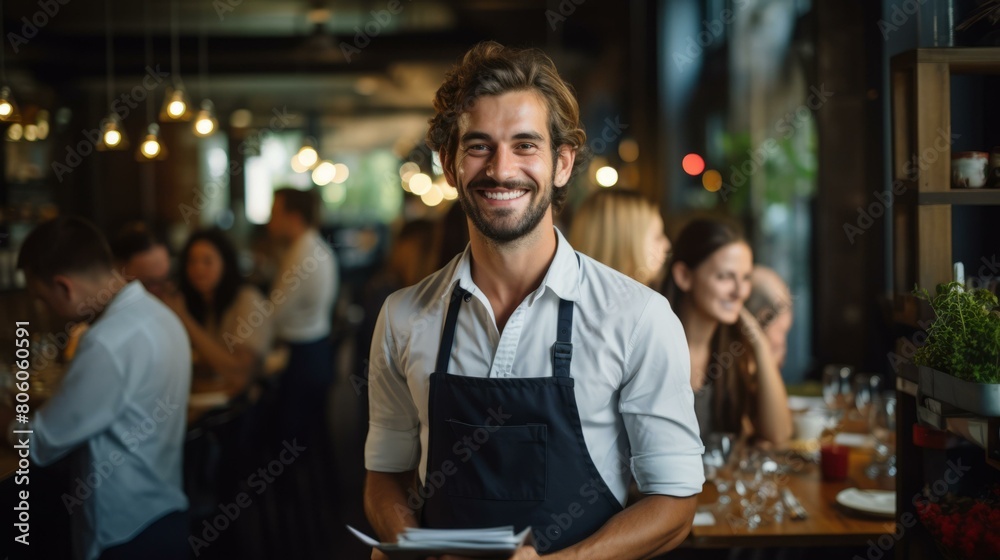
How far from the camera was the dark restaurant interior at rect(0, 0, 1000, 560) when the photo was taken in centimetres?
225

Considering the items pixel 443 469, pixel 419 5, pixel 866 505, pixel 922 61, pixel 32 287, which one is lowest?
pixel 866 505

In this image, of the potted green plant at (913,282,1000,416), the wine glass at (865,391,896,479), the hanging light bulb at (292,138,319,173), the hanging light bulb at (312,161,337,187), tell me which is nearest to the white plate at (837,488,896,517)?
the wine glass at (865,391,896,479)

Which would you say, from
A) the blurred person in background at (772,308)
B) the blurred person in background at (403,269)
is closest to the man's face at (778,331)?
the blurred person in background at (772,308)

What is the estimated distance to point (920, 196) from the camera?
2.18 metres

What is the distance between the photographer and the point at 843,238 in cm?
504

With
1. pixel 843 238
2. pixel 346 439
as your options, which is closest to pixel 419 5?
pixel 346 439

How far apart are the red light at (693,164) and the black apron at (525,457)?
6.10 m

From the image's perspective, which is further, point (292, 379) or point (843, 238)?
point (292, 379)

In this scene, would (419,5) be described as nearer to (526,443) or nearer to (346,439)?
(346,439)

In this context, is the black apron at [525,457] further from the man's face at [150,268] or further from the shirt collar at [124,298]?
the man's face at [150,268]

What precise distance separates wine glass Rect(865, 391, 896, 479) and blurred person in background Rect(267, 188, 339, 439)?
3195 mm

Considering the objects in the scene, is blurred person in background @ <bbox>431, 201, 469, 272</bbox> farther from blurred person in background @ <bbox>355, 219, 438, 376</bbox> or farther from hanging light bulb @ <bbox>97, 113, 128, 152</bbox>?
hanging light bulb @ <bbox>97, 113, 128, 152</bbox>

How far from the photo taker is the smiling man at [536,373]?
1991 mm

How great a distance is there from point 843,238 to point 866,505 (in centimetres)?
247
